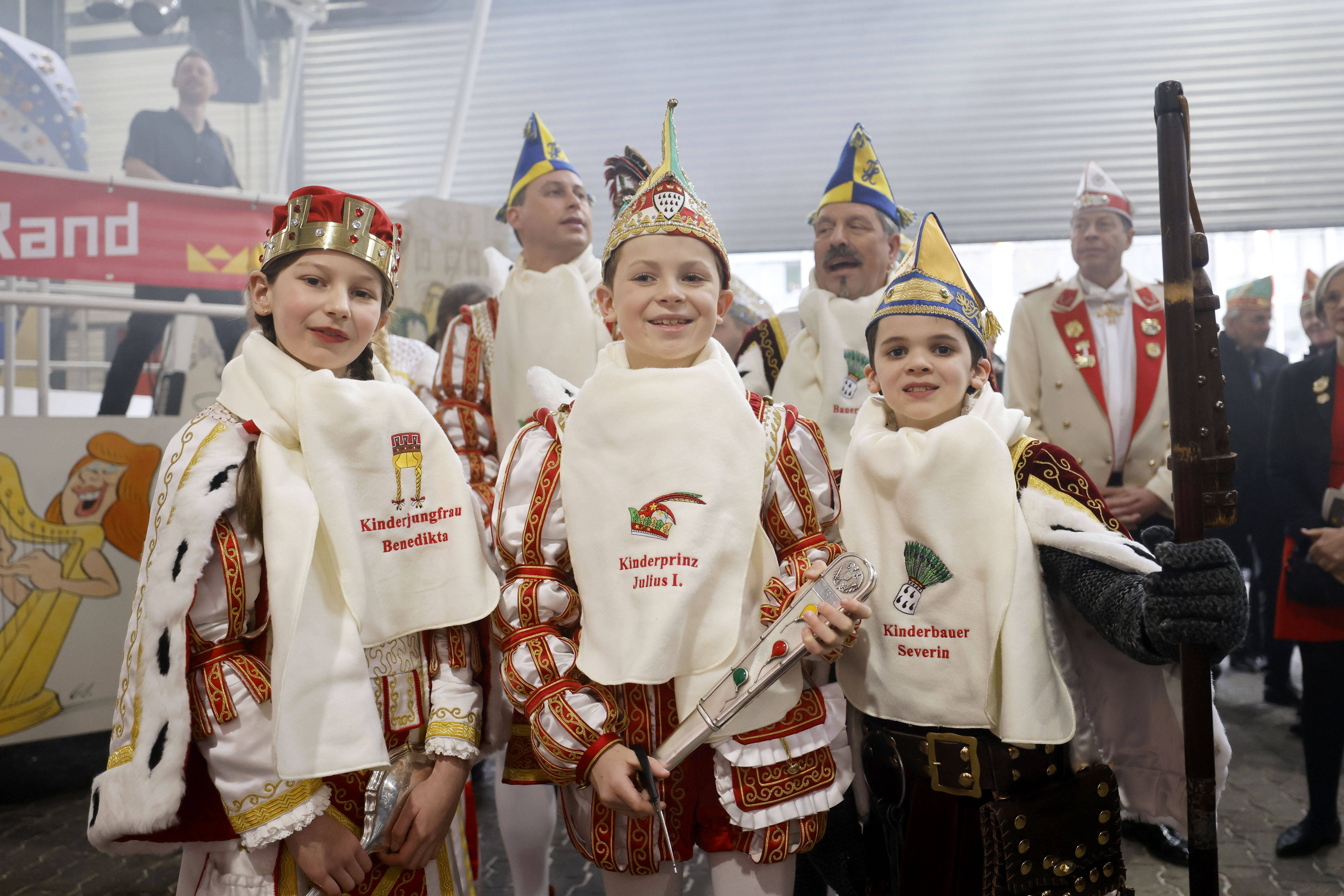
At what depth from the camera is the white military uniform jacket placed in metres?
3.47

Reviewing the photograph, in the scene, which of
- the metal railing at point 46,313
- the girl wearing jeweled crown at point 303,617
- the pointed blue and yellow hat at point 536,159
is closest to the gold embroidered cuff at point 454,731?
the girl wearing jeweled crown at point 303,617

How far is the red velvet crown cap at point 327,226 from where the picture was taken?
1655mm

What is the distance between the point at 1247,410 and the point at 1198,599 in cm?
457

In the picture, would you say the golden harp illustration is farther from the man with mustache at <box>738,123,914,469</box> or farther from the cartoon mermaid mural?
the man with mustache at <box>738,123,914,469</box>

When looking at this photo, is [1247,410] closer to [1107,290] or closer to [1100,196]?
[1107,290]

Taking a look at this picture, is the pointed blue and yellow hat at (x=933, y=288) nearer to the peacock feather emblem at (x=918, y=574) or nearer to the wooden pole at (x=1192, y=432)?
the wooden pole at (x=1192, y=432)

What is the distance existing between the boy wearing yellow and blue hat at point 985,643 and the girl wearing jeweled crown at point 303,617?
0.80 m

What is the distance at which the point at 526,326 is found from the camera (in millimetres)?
2875

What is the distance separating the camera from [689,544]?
1.59 meters

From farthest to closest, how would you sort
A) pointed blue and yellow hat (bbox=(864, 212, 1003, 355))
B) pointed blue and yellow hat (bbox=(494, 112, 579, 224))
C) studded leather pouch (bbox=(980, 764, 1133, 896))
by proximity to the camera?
pointed blue and yellow hat (bbox=(494, 112, 579, 224)), pointed blue and yellow hat (bbox=(864, 212, 1003, 355)), studded leather pouch (bbox=(980, 764, 1133, 896))

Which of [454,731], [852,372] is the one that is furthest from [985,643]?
[852,372]

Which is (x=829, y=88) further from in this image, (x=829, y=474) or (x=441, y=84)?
(x=829, y=474)

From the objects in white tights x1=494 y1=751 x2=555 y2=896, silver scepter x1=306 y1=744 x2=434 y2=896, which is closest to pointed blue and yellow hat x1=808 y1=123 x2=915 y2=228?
white tights x1=494 y1=751 x2=555 y2=896

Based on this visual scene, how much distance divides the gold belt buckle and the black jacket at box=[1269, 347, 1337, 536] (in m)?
2.16
